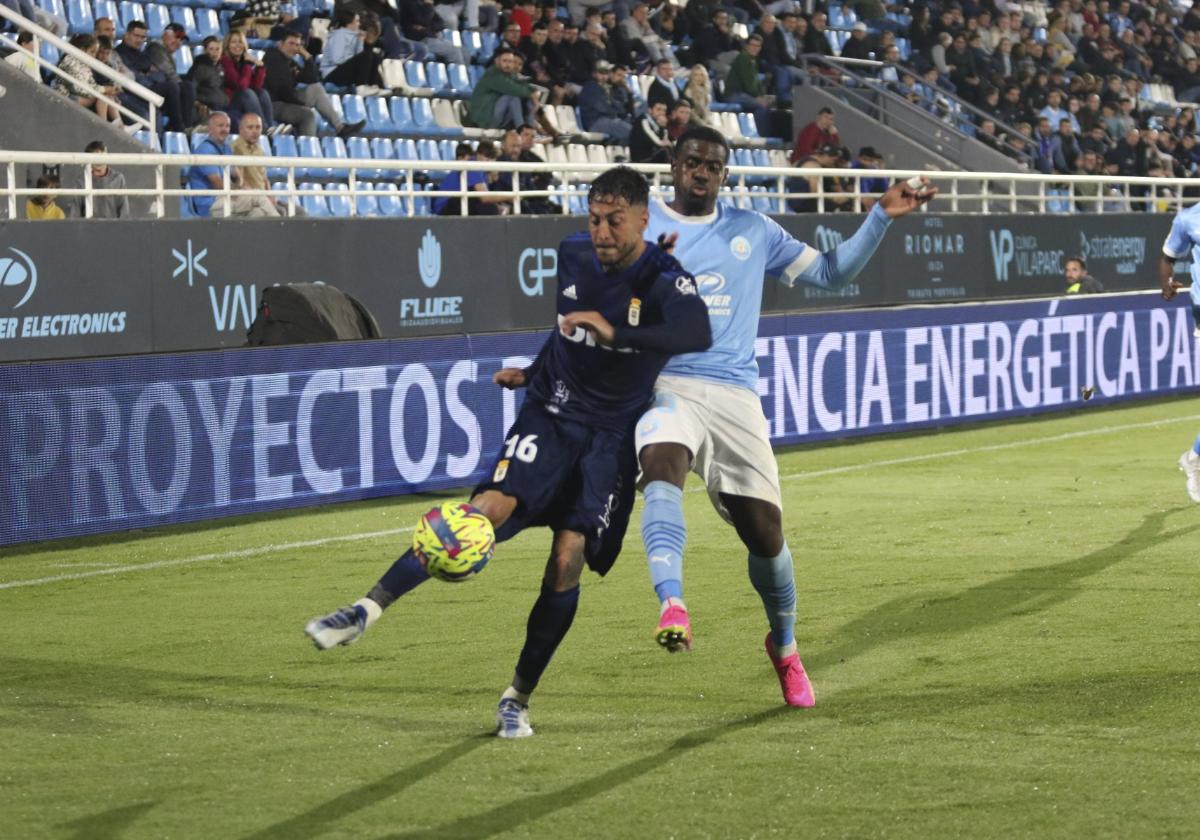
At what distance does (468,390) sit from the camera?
15.4 metres

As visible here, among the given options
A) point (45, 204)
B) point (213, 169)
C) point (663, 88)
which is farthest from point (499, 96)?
point (45, 204)

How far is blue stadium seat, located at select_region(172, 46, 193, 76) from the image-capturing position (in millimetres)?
20094

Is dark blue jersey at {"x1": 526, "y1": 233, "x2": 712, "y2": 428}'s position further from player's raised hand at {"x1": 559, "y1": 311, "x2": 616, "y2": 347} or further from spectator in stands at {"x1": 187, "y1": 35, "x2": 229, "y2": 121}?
spectator in stands at {"x1": 187, "y1": 35, "x2": 229, "y2": 121}

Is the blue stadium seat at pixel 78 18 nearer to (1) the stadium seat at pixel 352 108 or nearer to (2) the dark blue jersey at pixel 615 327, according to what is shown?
(1) the stadium seat at pixel 352 108

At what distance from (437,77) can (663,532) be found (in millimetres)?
17503

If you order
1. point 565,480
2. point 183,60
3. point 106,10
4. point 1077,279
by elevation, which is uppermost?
point 106,10

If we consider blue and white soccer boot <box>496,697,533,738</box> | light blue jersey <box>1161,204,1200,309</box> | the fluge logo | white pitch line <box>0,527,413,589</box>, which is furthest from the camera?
the fluge logo

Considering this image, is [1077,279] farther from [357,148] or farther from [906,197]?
[906,197]

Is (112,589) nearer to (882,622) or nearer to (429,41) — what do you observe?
(882,622)

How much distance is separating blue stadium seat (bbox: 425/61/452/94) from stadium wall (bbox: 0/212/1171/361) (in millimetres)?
4626

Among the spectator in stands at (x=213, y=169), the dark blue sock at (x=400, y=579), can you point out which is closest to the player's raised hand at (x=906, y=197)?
the dark blue sock at (x=400, y=579)

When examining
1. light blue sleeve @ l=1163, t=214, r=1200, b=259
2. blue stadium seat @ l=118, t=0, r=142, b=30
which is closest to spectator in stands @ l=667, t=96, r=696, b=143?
blue stadium seat @ l=118, t=0, r=142, b=30

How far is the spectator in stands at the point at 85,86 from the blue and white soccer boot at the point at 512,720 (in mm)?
11798

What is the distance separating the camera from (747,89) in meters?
27.5
